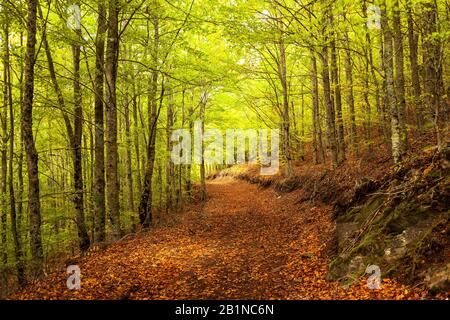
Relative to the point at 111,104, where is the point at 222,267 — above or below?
below

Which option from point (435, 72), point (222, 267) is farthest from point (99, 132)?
point (435, 72)

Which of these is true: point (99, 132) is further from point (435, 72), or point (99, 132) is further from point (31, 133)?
point (435, 72)

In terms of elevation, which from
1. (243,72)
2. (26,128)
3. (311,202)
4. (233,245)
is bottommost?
(233,245)

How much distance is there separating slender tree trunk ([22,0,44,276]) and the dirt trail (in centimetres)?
103

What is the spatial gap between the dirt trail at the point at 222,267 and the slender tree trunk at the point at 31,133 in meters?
1.03

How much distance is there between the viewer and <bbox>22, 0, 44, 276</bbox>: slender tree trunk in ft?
23.5

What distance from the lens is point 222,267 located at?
7844 mm

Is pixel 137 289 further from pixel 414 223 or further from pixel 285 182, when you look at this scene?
pixel 285 182

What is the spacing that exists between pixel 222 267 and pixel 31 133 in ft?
18.8

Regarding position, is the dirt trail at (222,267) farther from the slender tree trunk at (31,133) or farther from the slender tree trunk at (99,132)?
the slender tree trunk at (99,132)

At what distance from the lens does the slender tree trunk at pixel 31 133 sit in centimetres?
716
